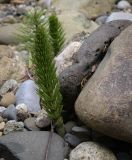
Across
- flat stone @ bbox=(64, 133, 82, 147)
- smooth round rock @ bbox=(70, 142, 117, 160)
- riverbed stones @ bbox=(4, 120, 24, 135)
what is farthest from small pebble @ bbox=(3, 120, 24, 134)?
smooth round rock @ bbox=(70, 142, 117, 160)

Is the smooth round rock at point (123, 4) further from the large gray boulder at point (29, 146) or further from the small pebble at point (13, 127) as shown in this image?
the large gray boulder at point (29, 146)

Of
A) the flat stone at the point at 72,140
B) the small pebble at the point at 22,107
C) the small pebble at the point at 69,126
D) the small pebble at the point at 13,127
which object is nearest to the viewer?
the flat stone at the point at 72,140

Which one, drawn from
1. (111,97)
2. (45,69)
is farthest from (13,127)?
(111,97)

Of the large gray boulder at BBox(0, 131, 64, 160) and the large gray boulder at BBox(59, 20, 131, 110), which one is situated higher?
the large gray boulder at BBox(59, 20, 131, 110)

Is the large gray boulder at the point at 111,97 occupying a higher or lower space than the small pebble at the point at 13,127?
higher

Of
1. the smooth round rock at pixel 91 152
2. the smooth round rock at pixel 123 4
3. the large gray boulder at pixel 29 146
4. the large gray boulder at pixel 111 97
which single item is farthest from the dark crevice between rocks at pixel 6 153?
the smooth round rock at pixel 123 4

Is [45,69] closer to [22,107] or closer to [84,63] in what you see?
[84,63]

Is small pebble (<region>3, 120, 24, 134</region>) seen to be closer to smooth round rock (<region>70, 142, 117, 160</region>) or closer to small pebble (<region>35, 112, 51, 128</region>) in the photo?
small pebble (<region>35, 112, 51, 128</region>)
